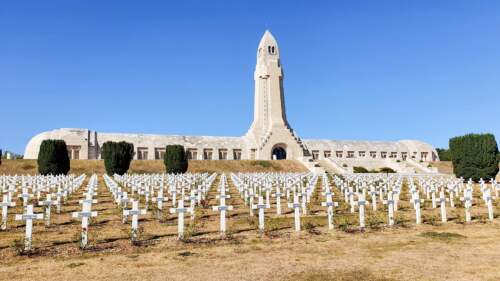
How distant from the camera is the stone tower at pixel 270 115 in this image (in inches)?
2713

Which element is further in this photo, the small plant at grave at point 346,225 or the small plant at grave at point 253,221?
the small plant at grave at point 253,221

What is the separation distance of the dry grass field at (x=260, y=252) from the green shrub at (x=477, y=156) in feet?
68.9

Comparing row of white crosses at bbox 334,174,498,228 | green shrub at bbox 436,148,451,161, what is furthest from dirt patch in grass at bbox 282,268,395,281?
green shrub at bbox 436,148,451,161

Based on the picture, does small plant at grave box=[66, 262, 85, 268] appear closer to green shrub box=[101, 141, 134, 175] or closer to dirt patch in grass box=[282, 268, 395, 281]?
dirt patch in grass box=[282, 268, 395, 281]

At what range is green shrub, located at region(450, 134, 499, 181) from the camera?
30641mm

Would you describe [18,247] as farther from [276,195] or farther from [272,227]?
[276,195]

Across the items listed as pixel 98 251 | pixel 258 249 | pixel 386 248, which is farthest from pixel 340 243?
pixel 98 251

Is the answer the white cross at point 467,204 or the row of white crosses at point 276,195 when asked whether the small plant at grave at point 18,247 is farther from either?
the white cross at point 467,204

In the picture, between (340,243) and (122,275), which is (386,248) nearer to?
(340,243)

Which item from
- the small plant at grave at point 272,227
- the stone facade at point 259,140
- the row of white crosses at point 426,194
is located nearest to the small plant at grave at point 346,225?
the row of white crosses at point 426,194

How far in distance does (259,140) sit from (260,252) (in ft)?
208

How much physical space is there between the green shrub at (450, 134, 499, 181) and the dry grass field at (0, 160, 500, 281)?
21.0 metres

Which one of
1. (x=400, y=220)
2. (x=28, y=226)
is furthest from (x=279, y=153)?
(x=28, y=226)

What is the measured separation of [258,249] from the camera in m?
8.48
